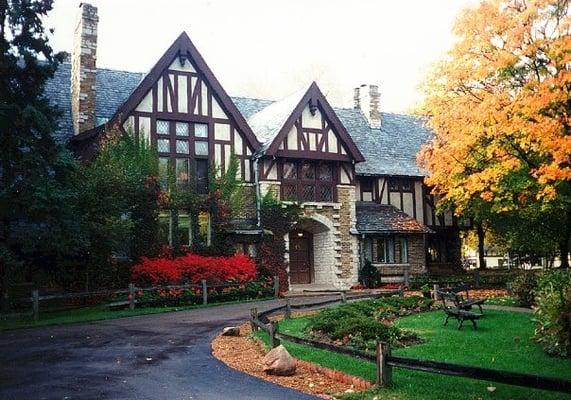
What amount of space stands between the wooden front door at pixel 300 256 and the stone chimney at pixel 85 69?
11061mm

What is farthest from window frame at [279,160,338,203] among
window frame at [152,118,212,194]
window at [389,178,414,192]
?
window at [389,178,414,192]

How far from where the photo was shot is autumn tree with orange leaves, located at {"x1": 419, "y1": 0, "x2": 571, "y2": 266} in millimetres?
16125

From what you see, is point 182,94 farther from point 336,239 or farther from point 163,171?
point 336,239

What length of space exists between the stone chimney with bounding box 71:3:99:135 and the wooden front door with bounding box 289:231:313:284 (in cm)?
1106

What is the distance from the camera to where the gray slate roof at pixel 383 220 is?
2861 centimetres

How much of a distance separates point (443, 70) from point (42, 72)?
1309 centimetres

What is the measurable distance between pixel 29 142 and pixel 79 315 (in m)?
5.70

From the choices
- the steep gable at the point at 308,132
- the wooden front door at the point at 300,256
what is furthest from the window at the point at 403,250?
the steep gable at the point at 308,132

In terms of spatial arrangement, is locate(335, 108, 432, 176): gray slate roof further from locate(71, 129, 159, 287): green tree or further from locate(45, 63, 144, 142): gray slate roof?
locate(45, 63, 144, 142): gray slate roof

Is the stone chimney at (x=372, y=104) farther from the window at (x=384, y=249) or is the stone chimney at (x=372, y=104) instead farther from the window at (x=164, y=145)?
the window at (x=164, y=145)

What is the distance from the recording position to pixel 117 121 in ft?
76.0

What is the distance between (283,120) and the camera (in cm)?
2681

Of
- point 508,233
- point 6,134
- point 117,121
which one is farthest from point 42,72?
point 508,233

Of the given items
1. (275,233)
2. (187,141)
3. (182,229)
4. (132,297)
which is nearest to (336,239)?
(275,233)
